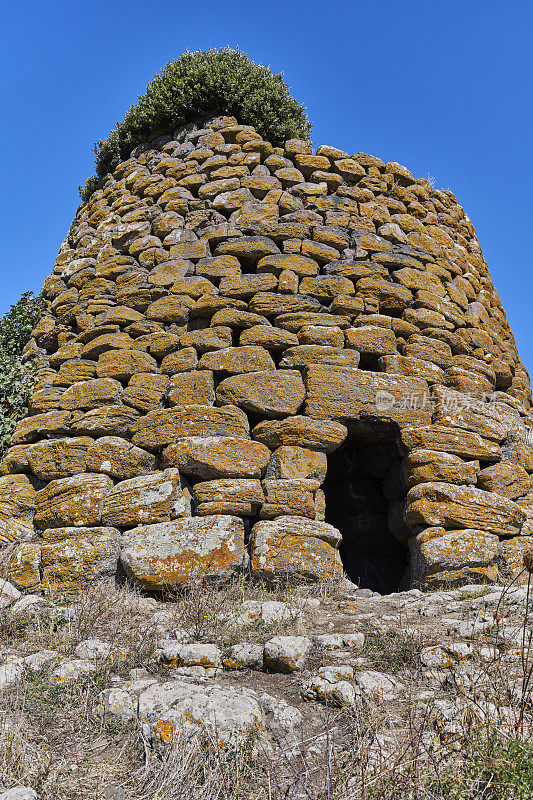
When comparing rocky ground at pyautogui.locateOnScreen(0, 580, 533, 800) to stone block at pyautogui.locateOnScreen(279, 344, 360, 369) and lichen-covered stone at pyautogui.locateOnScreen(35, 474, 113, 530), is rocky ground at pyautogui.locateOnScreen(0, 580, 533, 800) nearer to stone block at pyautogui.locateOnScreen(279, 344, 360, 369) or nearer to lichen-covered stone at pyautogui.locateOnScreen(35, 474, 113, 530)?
lichen-covered stone at pyautogui.locateOnScreen(35, 474, 113, 530)

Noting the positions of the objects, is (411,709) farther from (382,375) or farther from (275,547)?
(382,375)

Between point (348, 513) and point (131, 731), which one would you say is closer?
point (131, 731)

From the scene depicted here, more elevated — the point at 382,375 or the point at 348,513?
the point at 382,375

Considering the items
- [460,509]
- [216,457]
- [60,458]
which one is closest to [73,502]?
[60,458]

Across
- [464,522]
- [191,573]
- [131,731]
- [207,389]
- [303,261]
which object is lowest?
[131,731]

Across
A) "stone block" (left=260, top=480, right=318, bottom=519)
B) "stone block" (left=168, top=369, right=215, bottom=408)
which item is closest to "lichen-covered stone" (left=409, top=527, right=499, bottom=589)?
"stone block" (left=260, top=480, right=318, bottom=519)

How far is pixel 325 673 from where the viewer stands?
2.79m

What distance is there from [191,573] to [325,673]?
149 cm

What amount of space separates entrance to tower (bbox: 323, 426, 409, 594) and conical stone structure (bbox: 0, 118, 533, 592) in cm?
2

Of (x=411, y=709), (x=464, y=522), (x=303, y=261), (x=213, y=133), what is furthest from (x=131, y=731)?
(x=213, y=133)

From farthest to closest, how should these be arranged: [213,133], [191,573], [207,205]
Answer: [213,133] → [207,205] → [191,573]

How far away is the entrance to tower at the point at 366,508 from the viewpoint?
18.1 feet

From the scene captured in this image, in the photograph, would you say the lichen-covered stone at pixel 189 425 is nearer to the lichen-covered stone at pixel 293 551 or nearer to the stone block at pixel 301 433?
the stone block at pixel 301 433

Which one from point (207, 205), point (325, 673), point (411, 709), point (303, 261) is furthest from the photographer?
point (207, 205)
